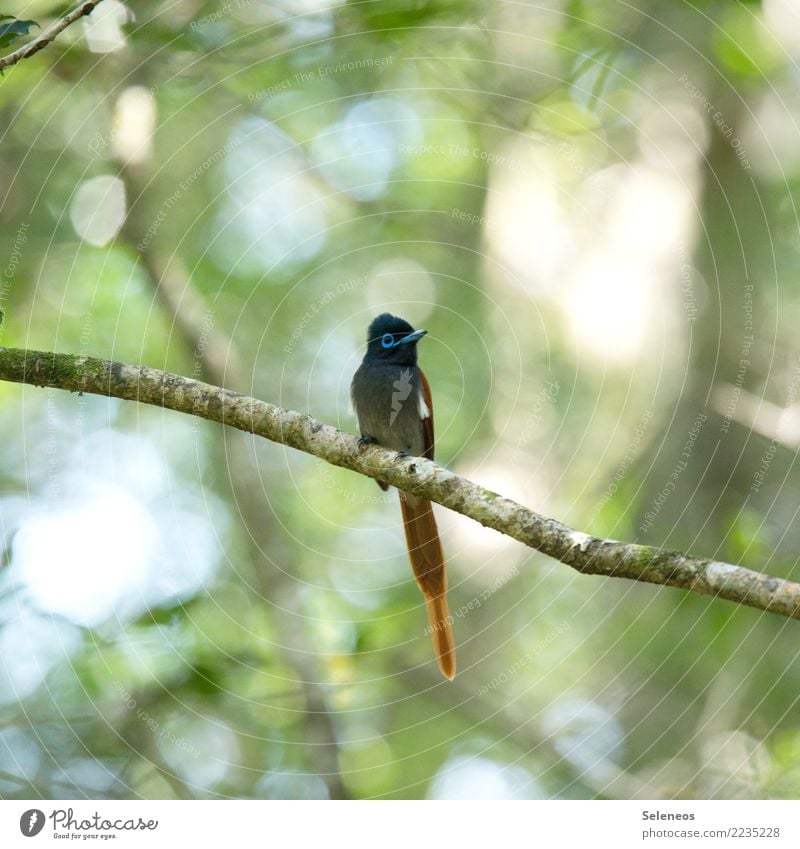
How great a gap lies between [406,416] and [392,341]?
51 cm

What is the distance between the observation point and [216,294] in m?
6.69

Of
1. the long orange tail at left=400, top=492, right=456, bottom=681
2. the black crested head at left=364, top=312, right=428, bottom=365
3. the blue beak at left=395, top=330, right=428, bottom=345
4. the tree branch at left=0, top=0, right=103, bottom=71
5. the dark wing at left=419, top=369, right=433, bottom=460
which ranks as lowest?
the long orange tail at left=400, top=492, right=456, bottom=681

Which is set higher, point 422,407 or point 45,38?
point 45,38

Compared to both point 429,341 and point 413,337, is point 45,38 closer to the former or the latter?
point 413,337

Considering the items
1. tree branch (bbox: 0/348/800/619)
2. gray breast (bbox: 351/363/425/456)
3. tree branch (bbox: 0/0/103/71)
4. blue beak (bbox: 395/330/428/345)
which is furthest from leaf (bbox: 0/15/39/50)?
gray breast (bbox: 351/363/425/456)

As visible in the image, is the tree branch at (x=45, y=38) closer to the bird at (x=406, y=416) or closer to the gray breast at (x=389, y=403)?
the bird at (x=406, y=416)

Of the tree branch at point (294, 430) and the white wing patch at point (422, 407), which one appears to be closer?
the tree branch at point (294, 430)

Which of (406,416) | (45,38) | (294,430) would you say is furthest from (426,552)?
(45,38)

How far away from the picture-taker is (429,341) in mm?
7055

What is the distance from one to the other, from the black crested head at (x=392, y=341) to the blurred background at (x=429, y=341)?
2.22ft

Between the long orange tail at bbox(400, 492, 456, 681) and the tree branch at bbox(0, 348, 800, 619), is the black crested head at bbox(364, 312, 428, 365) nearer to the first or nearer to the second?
the long orange tail at bbox(400, 492, 456, 681)

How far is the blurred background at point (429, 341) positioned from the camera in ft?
19.1

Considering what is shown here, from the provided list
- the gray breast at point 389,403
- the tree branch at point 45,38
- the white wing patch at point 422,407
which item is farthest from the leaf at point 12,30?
the white wing patch at point 422,407

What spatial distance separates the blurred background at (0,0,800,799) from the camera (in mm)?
5828
